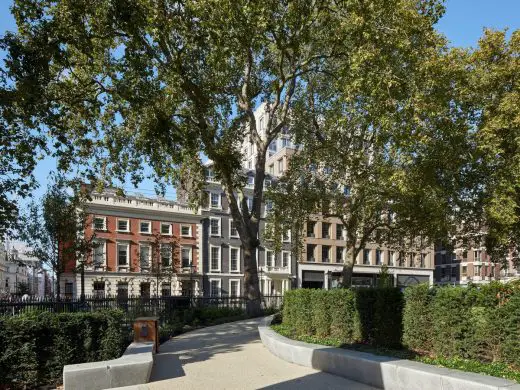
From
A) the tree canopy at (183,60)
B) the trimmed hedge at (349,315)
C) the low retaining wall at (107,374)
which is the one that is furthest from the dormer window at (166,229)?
the low retaining wall at (107,374)

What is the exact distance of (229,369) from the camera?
9.84m

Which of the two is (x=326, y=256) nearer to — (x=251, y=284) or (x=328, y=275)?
(x=328, y=275)

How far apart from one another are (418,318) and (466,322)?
3.77 ft

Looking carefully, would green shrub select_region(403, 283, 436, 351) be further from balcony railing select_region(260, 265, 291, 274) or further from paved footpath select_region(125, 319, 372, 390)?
balcony railing select_region(260, 265, 291, 274)

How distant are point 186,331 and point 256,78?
500 inches

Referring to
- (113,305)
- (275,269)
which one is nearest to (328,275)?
(275,269)

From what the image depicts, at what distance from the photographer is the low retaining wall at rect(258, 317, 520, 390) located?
20.4 ft

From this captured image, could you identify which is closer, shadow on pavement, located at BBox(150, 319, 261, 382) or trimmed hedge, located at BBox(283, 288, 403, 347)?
trimmed hedge, located at BBox(283, 288, 403, 347)

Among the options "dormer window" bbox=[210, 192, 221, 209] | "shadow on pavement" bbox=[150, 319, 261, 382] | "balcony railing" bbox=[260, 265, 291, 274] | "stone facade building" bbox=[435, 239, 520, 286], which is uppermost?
"dormer window" bbox=[210, 192, 221, 209]

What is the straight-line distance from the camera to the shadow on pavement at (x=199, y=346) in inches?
398

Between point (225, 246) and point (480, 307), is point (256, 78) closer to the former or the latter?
point (480, 307)

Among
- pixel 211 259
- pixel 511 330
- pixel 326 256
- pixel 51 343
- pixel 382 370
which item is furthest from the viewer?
pixel 326 256

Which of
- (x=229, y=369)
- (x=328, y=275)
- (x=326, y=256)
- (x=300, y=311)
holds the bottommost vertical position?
(x=328, y=275)

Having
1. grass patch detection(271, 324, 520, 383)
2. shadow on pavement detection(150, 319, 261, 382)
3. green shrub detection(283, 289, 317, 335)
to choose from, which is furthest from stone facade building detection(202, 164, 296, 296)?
grass patch detection(271, 324, 520, 383)
